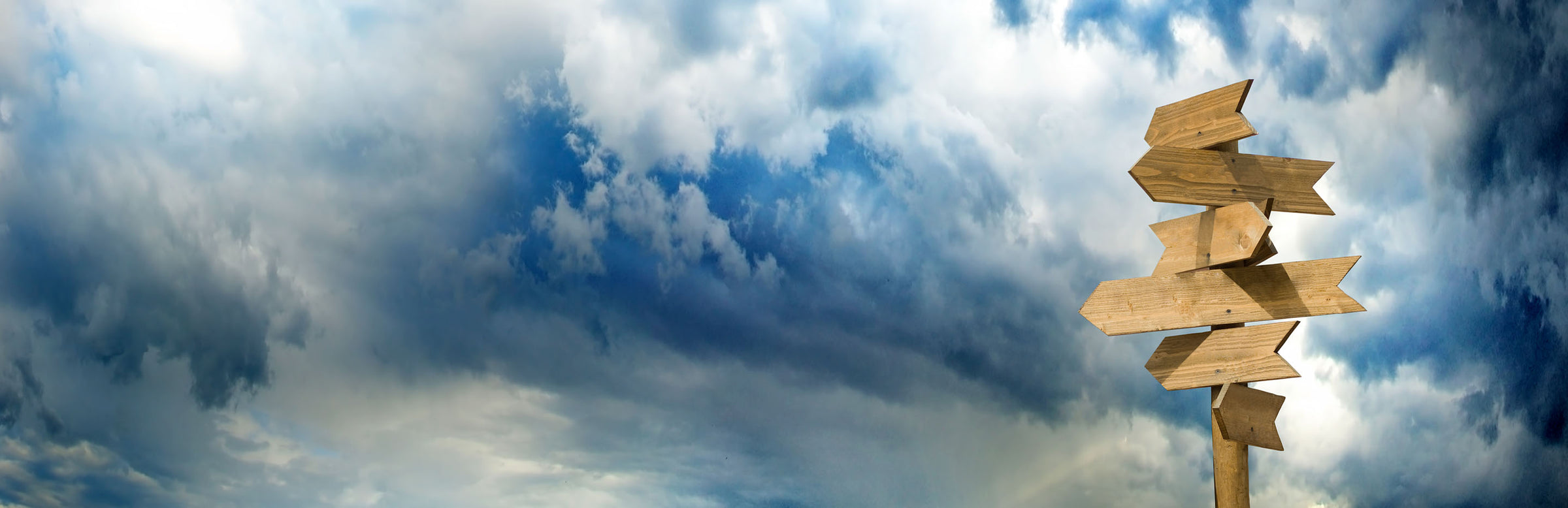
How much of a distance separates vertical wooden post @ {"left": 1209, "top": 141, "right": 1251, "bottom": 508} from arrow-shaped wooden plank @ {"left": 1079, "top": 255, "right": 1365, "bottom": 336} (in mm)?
185

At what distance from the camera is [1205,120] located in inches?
256

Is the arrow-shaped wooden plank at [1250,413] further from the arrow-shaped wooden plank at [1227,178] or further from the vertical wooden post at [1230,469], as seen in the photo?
the arrow-shaped wooden plank at [1227,178]

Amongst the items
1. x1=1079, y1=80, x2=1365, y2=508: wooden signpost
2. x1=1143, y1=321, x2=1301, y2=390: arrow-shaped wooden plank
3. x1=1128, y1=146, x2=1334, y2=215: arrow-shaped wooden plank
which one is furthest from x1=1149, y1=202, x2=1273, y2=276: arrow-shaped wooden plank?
x1=1143, y1=321, x2=1301, y2=390: arrow-shaped wooden plank

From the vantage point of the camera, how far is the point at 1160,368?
6531mm

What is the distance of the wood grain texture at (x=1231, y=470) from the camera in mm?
6402

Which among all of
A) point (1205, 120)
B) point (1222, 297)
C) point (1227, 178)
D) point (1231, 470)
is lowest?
point (1231, 470)

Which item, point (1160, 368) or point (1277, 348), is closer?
point (1277, 348)

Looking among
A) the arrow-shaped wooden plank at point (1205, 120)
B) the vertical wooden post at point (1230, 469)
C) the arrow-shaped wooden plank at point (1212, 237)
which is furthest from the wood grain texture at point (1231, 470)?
the arrow-shaped wooden plank at point (1205, 120)

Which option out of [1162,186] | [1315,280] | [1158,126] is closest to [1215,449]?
[1315,280]

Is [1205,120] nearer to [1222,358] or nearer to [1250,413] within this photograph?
[1222,358]

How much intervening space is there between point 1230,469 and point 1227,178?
6.16 feet

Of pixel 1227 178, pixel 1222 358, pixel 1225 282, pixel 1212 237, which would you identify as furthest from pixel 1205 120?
pixel 1222 358

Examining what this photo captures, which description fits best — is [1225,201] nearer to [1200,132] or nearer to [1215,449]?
[1200,132]

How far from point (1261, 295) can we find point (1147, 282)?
68 cm
